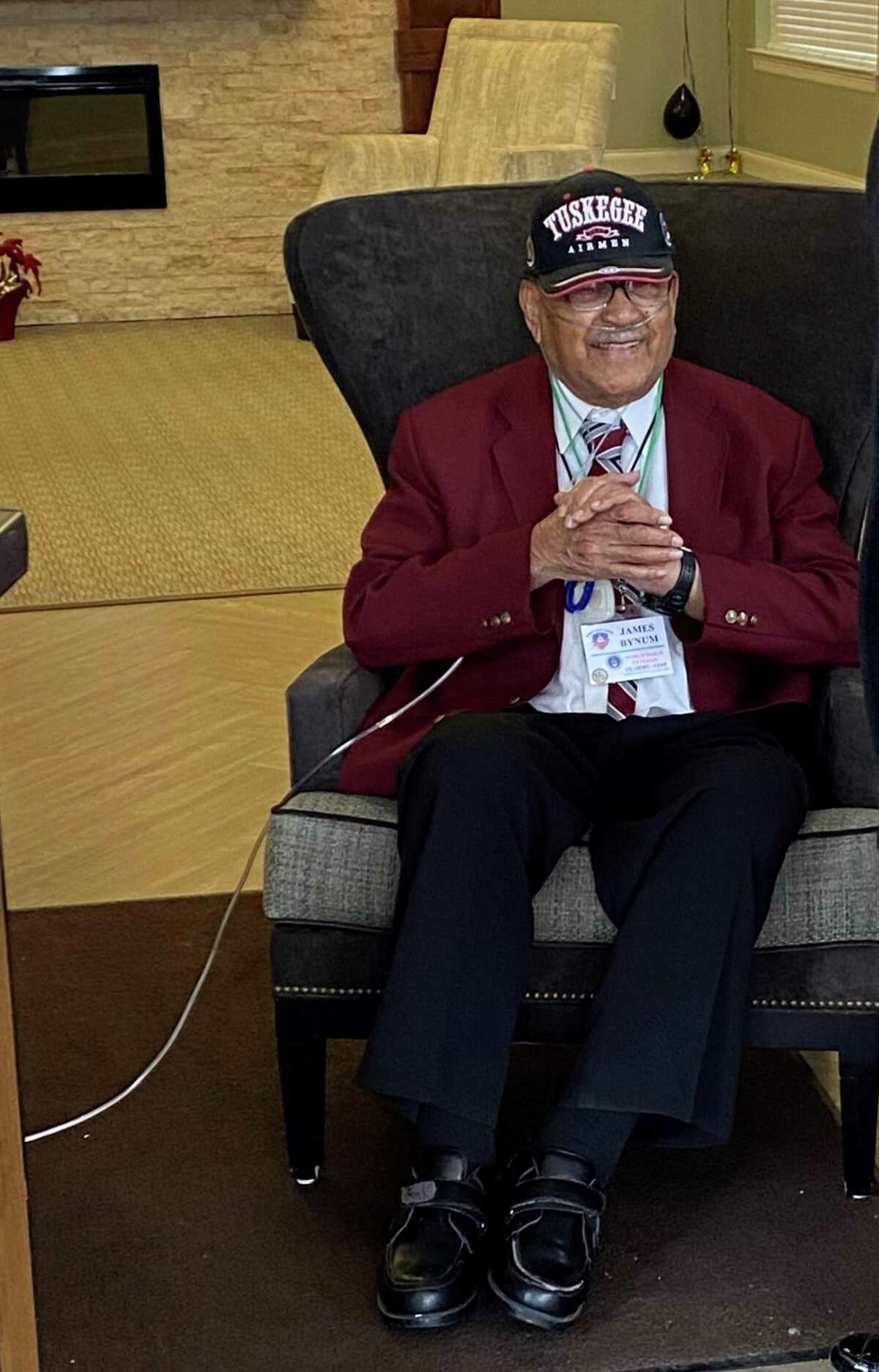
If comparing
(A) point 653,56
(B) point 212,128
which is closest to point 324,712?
(B) point 212,128

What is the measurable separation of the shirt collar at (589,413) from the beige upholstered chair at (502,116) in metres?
4.27

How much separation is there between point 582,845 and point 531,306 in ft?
2.16

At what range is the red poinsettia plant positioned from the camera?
23.8 ft

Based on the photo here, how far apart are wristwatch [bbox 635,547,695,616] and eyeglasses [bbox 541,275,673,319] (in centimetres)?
29

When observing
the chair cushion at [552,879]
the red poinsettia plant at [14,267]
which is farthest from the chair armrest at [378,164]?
the chair cushion at [552,879]

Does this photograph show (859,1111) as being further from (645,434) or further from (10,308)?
(10,308)

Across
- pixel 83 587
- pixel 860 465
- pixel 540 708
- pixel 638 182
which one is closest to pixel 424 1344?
pixel 540 708

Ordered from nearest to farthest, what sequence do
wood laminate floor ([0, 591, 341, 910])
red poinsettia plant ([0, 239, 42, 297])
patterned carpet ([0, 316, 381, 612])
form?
1. wood laminate floor ([0, 591, 341, 910])
2. patterned carpet ([0, 316, 381, 612])
3. red poinsettia plant ([0, 239, 42, 297])

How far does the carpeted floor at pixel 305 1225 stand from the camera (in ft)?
6.21

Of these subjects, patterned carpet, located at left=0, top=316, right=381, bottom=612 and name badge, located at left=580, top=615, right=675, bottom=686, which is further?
patterned carpet, located at left=0, top=316, right=381, bottom=612

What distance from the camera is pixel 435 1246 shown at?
6.30ft

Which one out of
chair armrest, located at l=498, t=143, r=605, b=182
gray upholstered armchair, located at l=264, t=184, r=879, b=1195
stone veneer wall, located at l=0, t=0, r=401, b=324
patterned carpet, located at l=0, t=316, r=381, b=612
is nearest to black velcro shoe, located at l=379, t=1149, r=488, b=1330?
gray upholstered armchair, located at l=264, t=184, r=879, b=1195

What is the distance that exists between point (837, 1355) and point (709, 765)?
0.60m

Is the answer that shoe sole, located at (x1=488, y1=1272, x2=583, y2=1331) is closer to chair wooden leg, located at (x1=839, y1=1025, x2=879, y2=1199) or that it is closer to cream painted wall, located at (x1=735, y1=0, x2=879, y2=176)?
chair wooden leg, located at (x1=839, y1=1025, x2=879, y2=1199)
